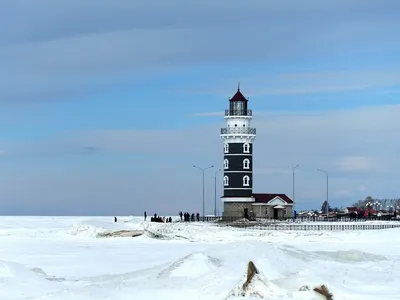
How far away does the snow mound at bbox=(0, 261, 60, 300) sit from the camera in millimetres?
26000

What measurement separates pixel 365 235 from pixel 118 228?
79.2ft

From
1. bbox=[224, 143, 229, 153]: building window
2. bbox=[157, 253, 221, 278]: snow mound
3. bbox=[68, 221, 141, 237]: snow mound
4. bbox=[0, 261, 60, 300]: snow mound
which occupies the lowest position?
bbox=[0, 261, 60, 300]: snow mound

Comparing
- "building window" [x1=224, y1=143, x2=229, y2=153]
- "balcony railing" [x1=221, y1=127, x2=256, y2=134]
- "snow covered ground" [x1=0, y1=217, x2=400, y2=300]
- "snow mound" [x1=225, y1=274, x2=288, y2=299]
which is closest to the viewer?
"snow mound" [x1=225, y1=274, x2=288, y2=299]

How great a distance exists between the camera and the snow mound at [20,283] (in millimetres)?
26000

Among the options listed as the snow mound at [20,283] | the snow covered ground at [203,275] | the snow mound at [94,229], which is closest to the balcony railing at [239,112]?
the snow mound at [94,229]

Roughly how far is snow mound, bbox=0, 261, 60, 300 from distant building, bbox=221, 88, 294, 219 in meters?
73.9

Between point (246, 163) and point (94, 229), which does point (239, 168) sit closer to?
point (246, 163)

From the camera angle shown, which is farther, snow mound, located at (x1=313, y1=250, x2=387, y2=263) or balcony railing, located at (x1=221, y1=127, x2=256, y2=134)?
balcony railing, located at (x1=221, y1=127, x2=256, y2=134)

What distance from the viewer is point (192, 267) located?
1143 inches

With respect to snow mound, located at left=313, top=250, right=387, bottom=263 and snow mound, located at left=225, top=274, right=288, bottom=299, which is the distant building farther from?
snow mound, located at left=225, top=274, right=288, bottom=299

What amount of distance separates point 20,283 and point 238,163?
7660 centimetres

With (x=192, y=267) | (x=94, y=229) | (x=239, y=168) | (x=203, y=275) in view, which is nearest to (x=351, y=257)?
(x=192, y=267)

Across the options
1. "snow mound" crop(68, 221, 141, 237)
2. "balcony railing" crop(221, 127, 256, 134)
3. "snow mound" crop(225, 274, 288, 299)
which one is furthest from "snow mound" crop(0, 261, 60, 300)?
"balcony railing" crop(221, 127, 256, 134)

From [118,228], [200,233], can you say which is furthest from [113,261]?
[118,228]
